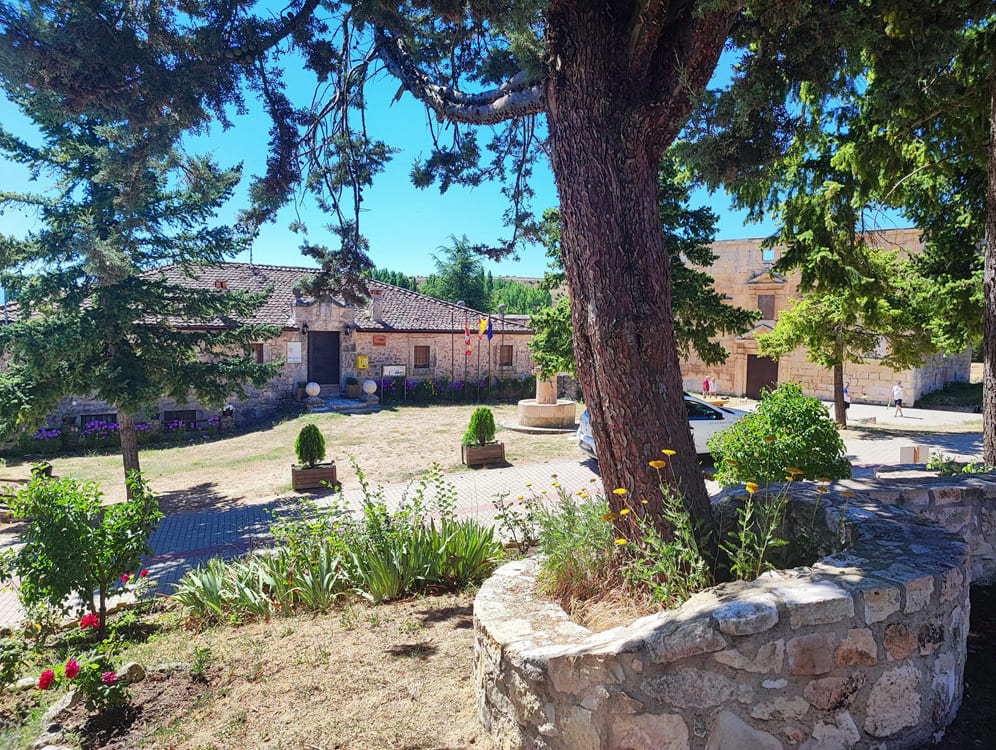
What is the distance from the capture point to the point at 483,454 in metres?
13.1

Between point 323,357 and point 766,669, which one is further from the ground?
point 323,357

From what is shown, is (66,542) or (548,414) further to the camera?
(548,414)

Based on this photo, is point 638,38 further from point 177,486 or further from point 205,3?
point 177,486

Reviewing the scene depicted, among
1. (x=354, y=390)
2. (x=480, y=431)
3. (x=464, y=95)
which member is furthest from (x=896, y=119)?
(x=354, y=390)

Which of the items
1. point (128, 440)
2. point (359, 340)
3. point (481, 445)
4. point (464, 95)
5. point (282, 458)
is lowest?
point (282, 458)

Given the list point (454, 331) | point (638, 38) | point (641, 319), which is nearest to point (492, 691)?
point (641, 319)

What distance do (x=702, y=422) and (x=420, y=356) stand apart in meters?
15.5

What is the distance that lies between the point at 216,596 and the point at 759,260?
29.1 metres

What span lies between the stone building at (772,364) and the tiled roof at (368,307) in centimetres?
1046

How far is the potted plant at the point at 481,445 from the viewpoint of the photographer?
42.8 ft

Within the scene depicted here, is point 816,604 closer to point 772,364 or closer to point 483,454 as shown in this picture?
point 483,454

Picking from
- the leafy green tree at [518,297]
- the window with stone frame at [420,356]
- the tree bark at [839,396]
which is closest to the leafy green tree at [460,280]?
the leafy green tree at [518,297]

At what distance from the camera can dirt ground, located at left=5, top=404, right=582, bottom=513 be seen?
38.9 feet

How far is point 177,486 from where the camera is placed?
12312 millimetres
